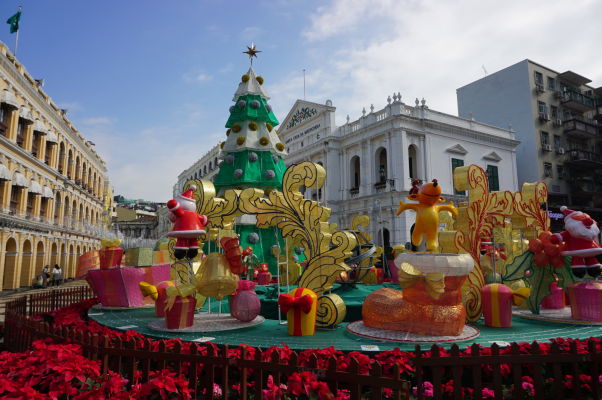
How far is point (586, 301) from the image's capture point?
7.27 meters

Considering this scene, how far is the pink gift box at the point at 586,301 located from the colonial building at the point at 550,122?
2632 centimetres

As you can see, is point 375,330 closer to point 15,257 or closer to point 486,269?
point 486,269

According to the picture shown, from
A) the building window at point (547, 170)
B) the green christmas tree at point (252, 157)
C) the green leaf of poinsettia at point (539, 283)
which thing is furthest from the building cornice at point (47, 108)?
the building window at point (547, 170)

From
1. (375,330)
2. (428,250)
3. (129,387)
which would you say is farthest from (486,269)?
(129,387)

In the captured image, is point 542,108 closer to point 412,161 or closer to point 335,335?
point 412,161

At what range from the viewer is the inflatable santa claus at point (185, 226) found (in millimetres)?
6566

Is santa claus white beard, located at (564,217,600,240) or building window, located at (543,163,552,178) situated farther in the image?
building window, located at (543,163,552,178)

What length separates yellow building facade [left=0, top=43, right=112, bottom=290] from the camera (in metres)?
19.8

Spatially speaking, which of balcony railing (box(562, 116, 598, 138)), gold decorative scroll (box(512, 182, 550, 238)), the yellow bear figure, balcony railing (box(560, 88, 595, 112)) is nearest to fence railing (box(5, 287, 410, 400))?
the yellow bear figure

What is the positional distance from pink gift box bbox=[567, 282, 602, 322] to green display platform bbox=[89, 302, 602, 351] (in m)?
0.29

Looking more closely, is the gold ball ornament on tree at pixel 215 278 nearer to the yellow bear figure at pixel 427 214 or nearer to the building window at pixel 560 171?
the yellow bear figure at pixel 427 214

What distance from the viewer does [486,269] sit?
34.5 ft

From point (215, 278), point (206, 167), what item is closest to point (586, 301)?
point (215, 278)

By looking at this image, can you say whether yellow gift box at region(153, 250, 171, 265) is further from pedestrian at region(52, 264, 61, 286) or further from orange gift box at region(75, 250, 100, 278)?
pedestrian at region(52, 264, 61, 286)
